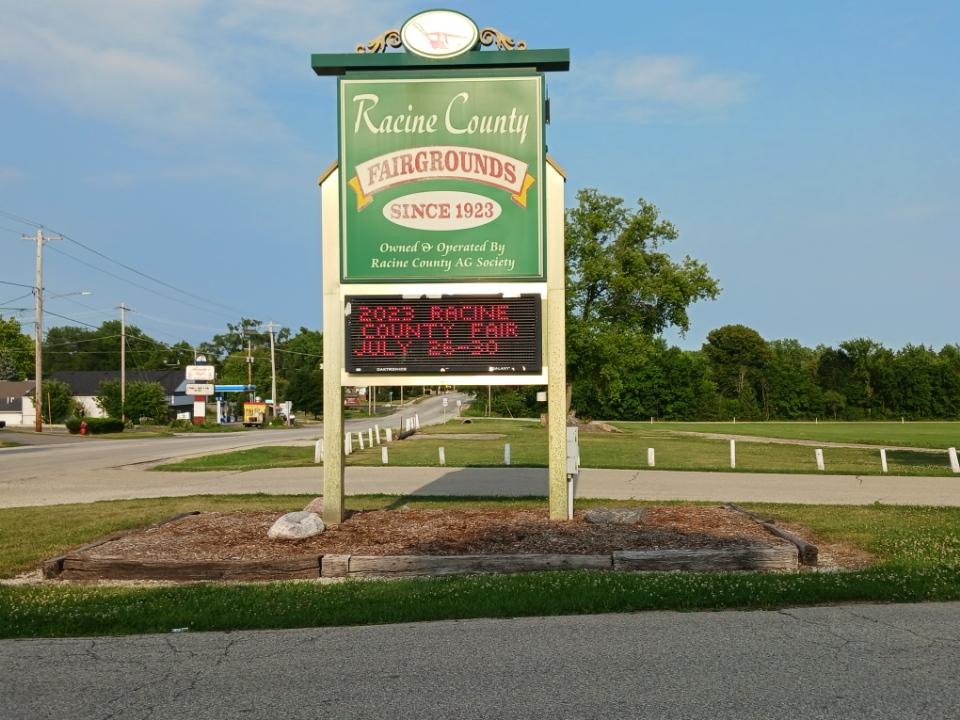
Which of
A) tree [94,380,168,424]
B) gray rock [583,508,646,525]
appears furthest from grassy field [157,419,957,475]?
tree [94,380,168,424]

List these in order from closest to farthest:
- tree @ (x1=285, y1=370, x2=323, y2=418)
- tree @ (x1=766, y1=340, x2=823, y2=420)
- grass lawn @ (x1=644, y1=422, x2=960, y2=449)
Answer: grass lawn @ (x1=644, y1=422, x2=960, y2=449)
tree @ (x1=285, y1=370, x2=323, y2=418)
tree @ (x1=766, y1=340, x2=823, y2=420)

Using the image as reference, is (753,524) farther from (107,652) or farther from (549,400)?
(107,652)

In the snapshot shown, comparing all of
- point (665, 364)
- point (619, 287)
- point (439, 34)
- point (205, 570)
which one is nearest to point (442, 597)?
point (205, 570)

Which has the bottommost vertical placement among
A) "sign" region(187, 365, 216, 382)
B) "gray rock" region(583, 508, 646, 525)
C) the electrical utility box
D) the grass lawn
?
the grass lawn

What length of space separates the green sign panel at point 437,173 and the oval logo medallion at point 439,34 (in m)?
0.43

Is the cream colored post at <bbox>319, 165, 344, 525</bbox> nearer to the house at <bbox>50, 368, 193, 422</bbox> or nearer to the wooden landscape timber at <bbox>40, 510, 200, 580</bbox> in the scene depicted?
the wooden landscape timber at <bbox>40, 510, 200, 580</bbox>

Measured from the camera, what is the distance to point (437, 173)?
1248 centimetres

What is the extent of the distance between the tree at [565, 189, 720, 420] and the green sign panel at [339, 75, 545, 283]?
4521 centimetres

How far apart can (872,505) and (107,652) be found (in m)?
13.0

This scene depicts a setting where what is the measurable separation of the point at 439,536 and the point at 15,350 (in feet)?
391

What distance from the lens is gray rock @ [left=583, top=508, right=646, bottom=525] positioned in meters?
12.1

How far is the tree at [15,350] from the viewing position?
11219cm

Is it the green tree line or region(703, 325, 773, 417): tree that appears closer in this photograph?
the green tree line

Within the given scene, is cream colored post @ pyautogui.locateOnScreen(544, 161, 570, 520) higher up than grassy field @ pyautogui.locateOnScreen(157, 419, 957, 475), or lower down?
higher up
